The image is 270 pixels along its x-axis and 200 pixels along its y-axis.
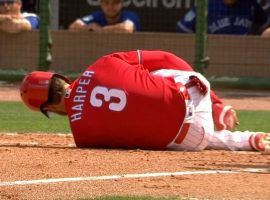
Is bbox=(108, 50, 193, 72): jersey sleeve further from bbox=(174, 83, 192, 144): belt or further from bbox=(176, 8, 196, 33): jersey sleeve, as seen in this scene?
bbox=(176, 8, 196, 33): jersey sleeve

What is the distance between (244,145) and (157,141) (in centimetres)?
76

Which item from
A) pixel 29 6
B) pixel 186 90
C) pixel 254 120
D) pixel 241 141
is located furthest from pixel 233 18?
pixel 186 90

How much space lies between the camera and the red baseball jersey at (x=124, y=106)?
689cm

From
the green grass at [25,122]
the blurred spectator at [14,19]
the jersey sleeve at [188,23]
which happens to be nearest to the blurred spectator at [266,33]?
the jersey sleeve at [188,23]

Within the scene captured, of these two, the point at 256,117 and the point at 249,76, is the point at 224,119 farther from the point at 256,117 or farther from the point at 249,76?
the point at 249,76

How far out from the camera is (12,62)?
15195mm

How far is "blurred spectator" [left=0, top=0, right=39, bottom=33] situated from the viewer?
47.5 feet

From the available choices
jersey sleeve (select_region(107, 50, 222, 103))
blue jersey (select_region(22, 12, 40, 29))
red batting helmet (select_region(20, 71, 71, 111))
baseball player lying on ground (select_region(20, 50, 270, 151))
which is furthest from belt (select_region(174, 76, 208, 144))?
blue jersey (select_region(22, 12, 40, 29))

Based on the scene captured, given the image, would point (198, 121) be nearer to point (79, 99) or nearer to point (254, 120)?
point (79, 99)

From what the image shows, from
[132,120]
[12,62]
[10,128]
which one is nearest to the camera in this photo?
[132,120]

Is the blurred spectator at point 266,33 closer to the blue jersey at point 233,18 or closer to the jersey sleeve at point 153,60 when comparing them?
the blue jersey at point 233,18

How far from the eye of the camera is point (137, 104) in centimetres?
688

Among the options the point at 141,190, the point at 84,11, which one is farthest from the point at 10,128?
the point at 84,11

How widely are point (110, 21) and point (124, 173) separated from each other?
29.5 feet
